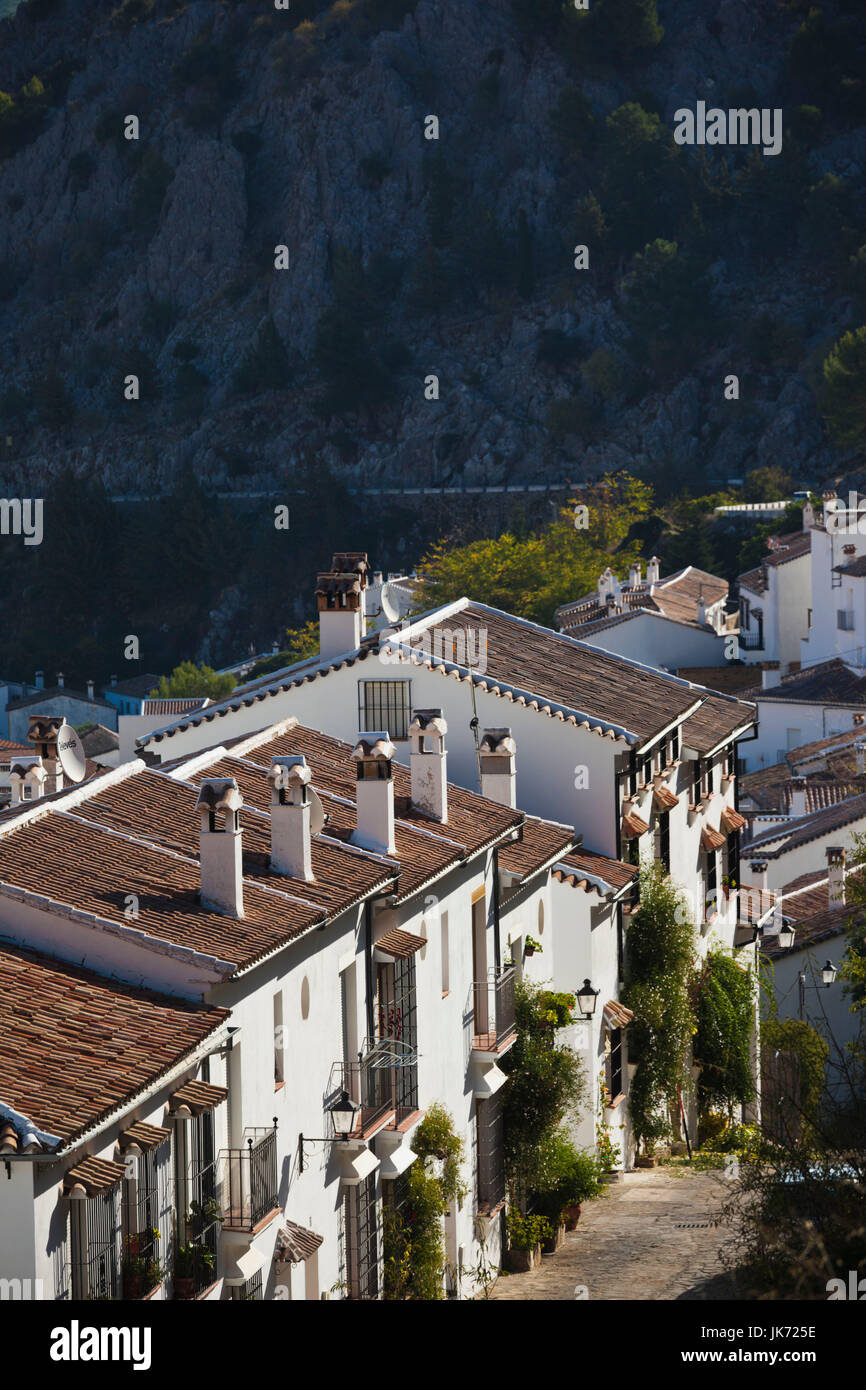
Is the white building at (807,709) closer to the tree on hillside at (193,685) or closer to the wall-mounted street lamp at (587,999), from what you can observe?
the wall-mounted street lamp at (587,999)

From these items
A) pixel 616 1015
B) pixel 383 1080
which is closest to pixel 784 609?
pixel 616 1015

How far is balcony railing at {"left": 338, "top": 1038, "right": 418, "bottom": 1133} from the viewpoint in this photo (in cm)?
2341

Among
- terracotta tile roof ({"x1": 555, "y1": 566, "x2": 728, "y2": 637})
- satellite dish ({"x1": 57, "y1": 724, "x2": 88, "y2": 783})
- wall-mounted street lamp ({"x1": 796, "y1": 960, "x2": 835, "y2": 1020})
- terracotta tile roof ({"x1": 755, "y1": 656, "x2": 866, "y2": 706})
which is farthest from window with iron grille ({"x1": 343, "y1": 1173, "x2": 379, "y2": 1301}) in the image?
terracotta tile roof ({"x1": 555, "y1": 566, "x2": 728, "y2": 637})

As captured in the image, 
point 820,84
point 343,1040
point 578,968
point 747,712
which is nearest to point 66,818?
point 343,1040

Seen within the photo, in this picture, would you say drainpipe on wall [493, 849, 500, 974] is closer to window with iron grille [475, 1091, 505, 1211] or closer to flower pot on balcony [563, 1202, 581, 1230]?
window with iron grille [475, 1091, 505, 1211]

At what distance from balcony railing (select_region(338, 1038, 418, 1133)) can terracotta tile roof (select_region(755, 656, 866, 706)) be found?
55.8 m

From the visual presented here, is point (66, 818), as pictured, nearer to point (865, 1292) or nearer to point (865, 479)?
point (865, 1292)

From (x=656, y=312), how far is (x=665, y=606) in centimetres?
A: 7315

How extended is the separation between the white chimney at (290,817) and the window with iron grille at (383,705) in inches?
495

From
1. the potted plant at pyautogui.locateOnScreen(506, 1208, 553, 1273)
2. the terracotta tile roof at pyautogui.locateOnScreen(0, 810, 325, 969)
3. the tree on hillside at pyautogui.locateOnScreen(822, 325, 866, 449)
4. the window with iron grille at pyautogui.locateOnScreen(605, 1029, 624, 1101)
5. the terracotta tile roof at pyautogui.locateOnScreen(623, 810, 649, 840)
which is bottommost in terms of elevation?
the potted plant at pyautogui.locateOnScreen(506, 1208, 553, 1273)

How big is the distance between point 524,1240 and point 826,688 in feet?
177

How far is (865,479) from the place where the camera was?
131 meters

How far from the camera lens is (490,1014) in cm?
2858

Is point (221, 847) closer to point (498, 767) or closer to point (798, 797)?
point (498, 767)
